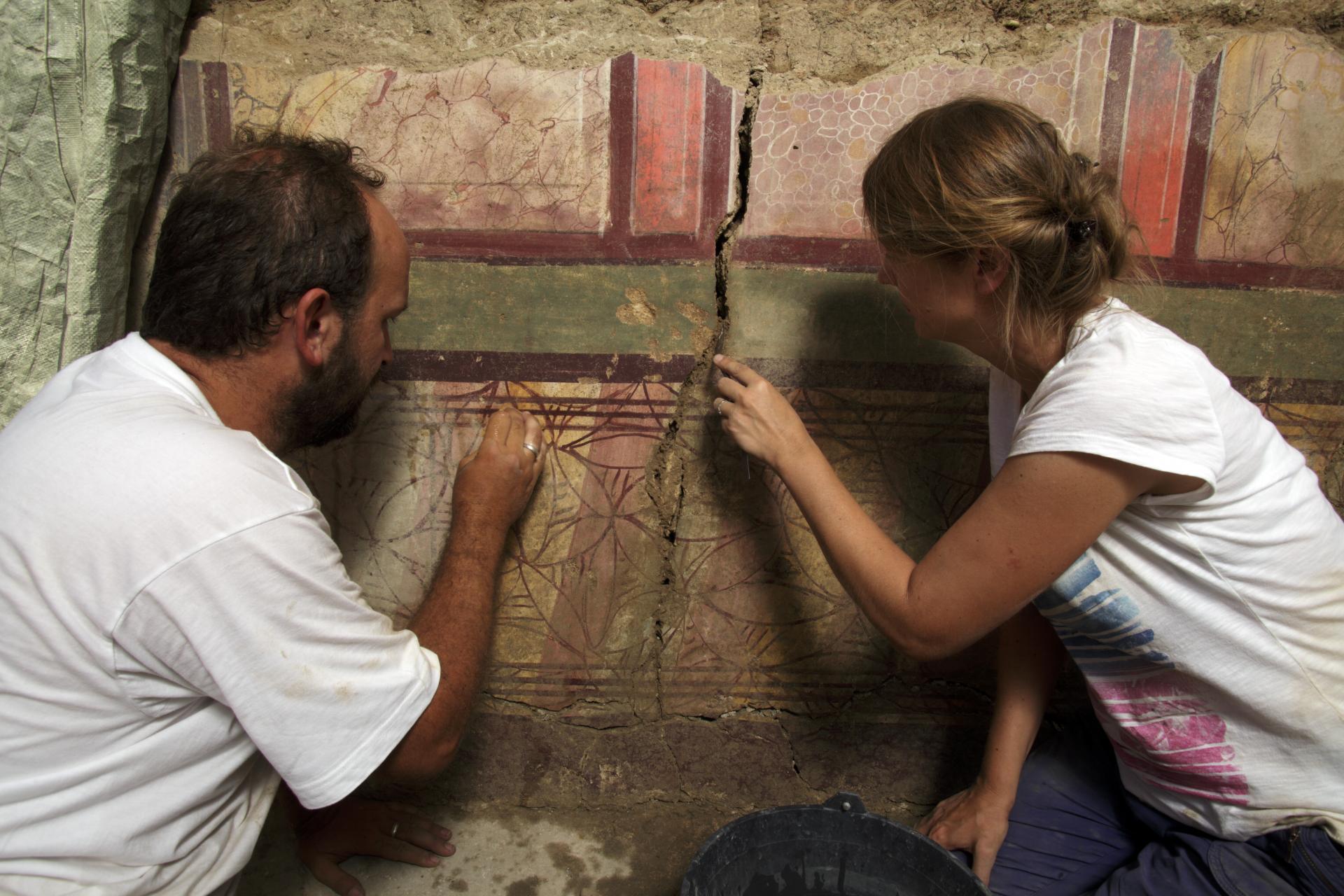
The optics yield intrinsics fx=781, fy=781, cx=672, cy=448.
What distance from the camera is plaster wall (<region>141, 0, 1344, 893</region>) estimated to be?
1.55 meters

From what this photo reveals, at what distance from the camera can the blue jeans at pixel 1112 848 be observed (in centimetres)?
120

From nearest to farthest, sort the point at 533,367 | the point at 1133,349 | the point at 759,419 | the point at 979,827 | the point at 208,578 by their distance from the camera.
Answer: the point at 208,578, the point at 1133,349, the point at 759,419, the point at 979,827, the point at 533,367

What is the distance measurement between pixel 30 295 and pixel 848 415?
5.22 ft

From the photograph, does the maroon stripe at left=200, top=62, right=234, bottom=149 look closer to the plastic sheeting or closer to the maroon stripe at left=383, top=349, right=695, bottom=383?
the plastic sheeting

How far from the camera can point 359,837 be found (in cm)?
175

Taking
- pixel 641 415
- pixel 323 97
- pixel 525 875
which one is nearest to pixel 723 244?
pixel 641 415

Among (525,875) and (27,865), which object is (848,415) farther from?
(27,865)

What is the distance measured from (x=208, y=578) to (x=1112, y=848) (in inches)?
64.1

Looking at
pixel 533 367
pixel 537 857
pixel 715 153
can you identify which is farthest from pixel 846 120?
pixel 537 857

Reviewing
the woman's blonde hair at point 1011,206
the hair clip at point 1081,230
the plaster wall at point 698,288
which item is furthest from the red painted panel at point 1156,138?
the hair clip at point 1081,230

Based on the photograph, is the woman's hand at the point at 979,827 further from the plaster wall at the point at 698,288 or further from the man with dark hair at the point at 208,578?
the man with dark hair at the point at 208,578

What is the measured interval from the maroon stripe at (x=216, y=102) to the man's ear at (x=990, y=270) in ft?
4.70

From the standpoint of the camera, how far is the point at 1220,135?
1560 mm

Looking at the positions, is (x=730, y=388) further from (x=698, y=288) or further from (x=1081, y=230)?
(x=1081, y=230)
